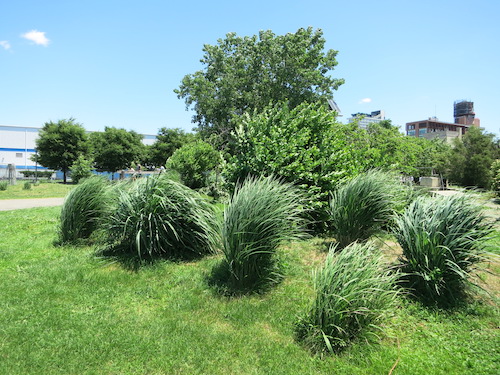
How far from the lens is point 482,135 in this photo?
33.0m

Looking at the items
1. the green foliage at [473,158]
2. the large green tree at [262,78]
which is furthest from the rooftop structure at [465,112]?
the large green tree at [262,78]

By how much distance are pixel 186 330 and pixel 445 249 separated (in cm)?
289

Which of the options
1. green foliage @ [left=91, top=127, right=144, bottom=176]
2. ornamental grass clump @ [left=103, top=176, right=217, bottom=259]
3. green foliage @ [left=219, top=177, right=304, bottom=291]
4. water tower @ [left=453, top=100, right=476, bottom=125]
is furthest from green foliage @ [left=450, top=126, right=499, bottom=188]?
water tower @ [left=453, top=100, right=476, bottom=125]

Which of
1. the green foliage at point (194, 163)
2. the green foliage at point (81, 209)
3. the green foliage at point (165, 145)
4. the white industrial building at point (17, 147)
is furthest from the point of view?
the white industrial building at point (17, 147)

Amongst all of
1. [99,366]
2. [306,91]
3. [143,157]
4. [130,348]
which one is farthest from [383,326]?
[143,157]

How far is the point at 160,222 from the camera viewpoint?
4.96m

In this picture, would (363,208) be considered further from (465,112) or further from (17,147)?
(465,112)

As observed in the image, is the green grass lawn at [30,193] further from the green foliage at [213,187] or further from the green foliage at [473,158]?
the green foliage at [473,158]

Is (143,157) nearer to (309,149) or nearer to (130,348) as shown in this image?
(309,149)

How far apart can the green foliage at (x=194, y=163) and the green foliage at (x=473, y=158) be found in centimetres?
2748

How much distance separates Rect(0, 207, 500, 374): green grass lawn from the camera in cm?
262

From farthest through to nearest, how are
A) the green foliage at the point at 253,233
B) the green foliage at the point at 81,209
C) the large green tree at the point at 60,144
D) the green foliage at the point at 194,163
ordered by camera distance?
1. the large green tree at the point at 60,144
2. the green foliage at the point at 194,163
3. the green foliage at the point at 81,209
4. the green foliage at the point at 253,233

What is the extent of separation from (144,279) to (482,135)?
127 ft

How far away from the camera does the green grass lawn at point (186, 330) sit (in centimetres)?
262
